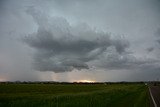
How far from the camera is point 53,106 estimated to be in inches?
1002

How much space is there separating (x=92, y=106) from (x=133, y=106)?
4251 mm

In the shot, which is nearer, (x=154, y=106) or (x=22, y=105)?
(x=154, y=106)

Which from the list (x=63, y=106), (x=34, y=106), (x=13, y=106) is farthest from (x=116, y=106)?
(x=13, y=106)

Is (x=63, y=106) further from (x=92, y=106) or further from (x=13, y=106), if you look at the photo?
(x=13, y=106)

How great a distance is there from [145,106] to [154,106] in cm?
90

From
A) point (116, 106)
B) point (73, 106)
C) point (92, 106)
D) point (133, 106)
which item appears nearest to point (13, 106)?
point (73, 106)

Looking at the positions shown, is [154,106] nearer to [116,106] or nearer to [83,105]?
[116,106]

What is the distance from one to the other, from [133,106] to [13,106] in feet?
41.3

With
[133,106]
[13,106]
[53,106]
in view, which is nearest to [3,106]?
[13,106]

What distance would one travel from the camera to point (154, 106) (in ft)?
83.8

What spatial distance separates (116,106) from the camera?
26.2 metres

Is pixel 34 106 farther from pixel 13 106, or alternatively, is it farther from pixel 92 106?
pixel 92 106

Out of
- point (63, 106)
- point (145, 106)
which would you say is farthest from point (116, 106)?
point (63, 106)

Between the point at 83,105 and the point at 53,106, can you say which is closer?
the point at 53,106
